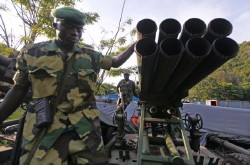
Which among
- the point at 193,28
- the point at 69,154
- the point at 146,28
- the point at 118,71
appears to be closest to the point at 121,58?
the point at 146,28

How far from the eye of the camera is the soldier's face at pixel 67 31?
1590 millimetres

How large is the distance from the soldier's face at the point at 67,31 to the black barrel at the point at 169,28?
0.78 meters

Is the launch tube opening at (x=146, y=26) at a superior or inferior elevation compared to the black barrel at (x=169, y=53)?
superior

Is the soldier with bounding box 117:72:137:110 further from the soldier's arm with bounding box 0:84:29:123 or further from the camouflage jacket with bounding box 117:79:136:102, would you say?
the soldier's arm with bounding box 0:84:29:123

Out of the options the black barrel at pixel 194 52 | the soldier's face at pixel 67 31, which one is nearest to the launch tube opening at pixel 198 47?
the black barrel at pixel 194 52

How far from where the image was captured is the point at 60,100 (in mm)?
1524

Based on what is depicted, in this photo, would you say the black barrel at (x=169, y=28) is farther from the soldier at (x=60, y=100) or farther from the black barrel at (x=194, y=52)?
the soldier at (x=60, y=100)

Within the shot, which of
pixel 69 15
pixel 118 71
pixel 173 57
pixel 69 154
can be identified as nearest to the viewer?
pixel 69 154

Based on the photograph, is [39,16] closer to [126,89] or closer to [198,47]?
[126,89]

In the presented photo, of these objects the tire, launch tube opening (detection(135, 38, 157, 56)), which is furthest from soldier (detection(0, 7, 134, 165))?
the tire

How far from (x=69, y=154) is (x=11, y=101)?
0.62m

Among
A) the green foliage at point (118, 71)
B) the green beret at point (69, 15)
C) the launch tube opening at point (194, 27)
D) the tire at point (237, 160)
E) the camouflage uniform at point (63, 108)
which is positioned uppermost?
the green foliage at point (118, 71)

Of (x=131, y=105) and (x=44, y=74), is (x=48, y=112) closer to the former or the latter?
(x=44, y=74)

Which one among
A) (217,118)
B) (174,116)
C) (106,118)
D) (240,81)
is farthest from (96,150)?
(240,81)
